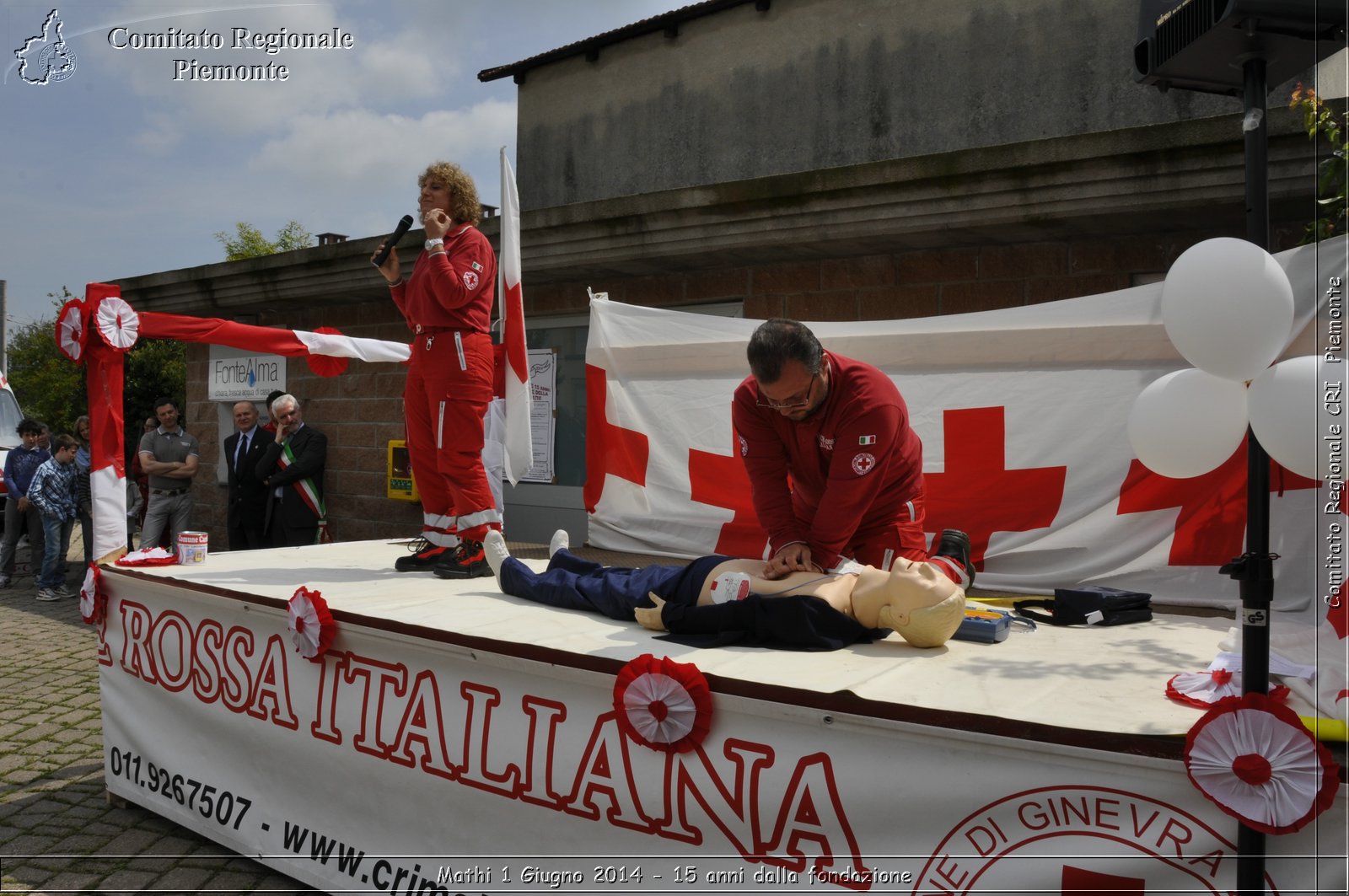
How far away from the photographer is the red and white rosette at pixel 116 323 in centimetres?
368

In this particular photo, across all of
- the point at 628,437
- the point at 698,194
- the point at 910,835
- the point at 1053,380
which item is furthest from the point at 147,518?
the point at 910,835

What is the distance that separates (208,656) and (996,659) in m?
2.73

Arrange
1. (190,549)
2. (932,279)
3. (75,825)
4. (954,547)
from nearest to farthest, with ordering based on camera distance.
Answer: (954,547), (75,825), (190,549), (932,279)

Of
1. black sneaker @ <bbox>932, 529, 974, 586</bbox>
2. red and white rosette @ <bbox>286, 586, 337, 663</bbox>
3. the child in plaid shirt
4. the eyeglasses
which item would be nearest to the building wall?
the child in plaid shirt

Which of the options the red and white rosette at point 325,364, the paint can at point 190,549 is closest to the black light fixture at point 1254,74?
the paint can at point 190,549

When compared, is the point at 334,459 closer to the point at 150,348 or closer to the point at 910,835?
the point at 910,835

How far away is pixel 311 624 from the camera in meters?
2.96

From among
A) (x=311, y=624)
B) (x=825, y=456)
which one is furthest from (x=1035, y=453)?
(x=311, y=624)

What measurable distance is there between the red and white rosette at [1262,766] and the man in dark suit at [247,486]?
6246mm

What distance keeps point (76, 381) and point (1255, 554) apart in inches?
1008

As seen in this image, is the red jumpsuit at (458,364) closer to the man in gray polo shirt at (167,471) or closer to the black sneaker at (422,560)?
the black sneaker at (422,560)

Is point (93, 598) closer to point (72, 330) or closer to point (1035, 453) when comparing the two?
point (72, 330)

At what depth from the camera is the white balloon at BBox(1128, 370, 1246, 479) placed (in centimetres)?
188

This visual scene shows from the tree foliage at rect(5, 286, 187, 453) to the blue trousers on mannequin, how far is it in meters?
16.9
